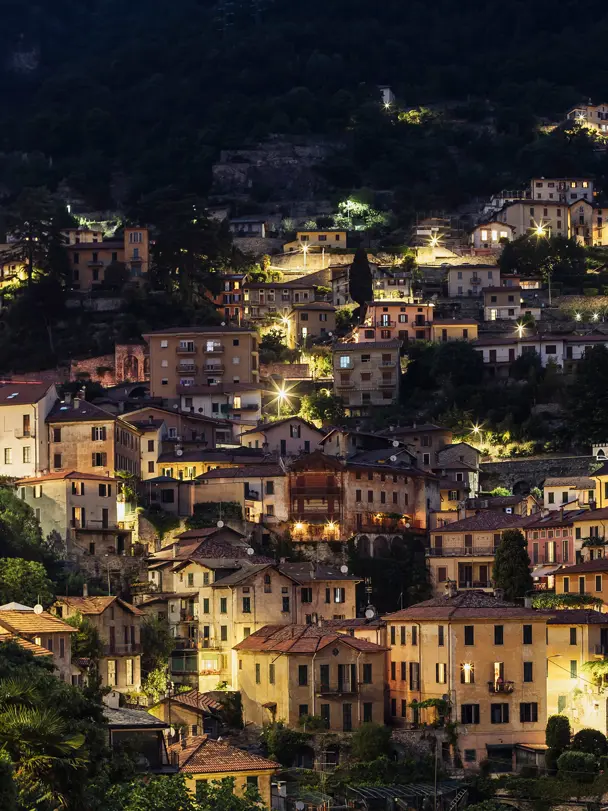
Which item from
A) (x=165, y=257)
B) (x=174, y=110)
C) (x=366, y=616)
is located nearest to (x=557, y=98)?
(x=174, y=110)

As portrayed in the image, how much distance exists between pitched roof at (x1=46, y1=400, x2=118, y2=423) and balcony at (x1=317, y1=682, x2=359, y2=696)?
23.8 meters

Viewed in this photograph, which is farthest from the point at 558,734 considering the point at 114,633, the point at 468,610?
the point at 114,633

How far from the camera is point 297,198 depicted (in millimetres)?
169875

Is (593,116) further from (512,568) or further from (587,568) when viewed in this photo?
(587,568)

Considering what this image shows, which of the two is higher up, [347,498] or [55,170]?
[55,170]

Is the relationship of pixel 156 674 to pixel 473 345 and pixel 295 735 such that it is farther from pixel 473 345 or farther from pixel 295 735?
pixel 473 345

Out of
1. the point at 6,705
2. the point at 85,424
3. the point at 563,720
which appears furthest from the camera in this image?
the point at 85,424

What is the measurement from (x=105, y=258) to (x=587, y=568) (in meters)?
56.0

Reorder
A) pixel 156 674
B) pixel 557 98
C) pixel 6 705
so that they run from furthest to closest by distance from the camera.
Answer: pixel 557 98 < pixel 156 674 < pixel 6 705

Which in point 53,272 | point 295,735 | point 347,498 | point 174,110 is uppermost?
point 174,110

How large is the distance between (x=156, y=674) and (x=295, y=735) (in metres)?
7.25

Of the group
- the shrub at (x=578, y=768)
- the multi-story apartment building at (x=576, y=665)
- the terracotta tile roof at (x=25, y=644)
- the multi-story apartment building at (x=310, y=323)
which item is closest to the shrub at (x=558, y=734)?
the shrub at (x=578, y=768)

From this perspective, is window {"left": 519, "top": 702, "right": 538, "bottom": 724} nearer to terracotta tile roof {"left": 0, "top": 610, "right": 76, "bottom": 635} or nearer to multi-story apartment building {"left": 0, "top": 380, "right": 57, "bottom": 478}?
terracotta tile roof {"left": 0, "top": 610, "right": 76, "bottom": 635}

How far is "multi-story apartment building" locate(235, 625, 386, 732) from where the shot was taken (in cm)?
7925
